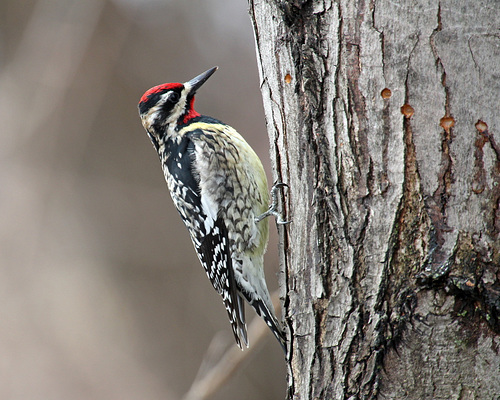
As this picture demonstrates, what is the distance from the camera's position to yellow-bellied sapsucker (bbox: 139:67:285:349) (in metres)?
3.30

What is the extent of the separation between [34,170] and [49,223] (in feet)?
1.95

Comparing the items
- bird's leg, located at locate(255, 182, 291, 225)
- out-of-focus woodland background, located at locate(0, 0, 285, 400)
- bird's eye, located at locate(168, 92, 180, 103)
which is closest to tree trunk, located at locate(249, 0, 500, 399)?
bird's leg, located at locate(255, 182, 291, 225)

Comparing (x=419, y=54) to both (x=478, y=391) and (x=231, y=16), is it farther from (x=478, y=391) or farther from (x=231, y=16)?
(x=231, y=16)

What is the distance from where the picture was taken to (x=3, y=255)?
16.6ft

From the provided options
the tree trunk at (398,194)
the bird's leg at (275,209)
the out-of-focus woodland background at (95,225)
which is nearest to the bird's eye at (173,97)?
the bird's leg at (275,209)

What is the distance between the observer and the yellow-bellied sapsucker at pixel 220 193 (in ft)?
10.8

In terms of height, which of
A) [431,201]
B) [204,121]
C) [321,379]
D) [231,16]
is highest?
[231,16]

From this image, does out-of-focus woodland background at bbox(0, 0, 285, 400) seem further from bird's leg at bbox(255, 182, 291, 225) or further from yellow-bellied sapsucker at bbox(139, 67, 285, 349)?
bird's leg at bbox(255, 182, 291, 225)

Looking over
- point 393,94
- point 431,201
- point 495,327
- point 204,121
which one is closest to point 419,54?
point 393,94

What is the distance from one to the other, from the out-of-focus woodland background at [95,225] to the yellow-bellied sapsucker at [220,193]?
5.19 ft

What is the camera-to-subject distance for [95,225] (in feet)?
18.3

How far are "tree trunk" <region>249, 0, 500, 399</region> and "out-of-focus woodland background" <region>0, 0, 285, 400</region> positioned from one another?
309 centimetres

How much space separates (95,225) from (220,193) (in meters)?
2.69

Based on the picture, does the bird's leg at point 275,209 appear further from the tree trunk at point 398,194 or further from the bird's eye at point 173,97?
the bird's eye at point 173,97
